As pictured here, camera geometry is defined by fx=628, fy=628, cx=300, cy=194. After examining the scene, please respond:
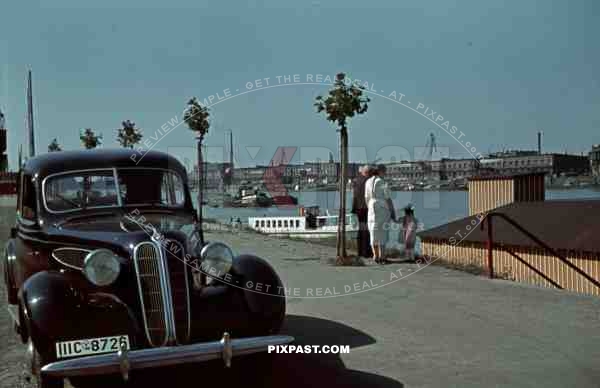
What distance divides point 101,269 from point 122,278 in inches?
7.0

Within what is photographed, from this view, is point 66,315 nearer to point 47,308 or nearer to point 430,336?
point 47,308

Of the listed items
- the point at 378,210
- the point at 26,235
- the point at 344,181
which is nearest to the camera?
the point at 26,235

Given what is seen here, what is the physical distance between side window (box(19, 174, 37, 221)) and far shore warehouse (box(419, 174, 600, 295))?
23.4ft

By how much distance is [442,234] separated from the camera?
1428cm

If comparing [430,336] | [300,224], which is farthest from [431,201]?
[300,224]

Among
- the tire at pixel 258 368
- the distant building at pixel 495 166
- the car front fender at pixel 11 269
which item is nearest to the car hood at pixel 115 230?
the car front fender at pixel 11 269

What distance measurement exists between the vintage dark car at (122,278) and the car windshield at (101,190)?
0.03 feet

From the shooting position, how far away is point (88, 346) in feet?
14.6

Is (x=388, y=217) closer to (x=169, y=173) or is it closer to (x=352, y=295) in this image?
(x=352, y=295)

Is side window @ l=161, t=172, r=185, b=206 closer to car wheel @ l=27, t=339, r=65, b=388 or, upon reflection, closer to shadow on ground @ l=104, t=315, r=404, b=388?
shadow on ground @ l=104, t=315, r=404, b=388

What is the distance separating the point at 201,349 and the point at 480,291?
5740 millimetres

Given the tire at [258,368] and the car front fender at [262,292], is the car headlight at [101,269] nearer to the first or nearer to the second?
the car front fender at [262,292]

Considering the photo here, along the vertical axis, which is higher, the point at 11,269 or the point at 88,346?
the point at 11,269

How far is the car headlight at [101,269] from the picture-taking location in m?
4.89
